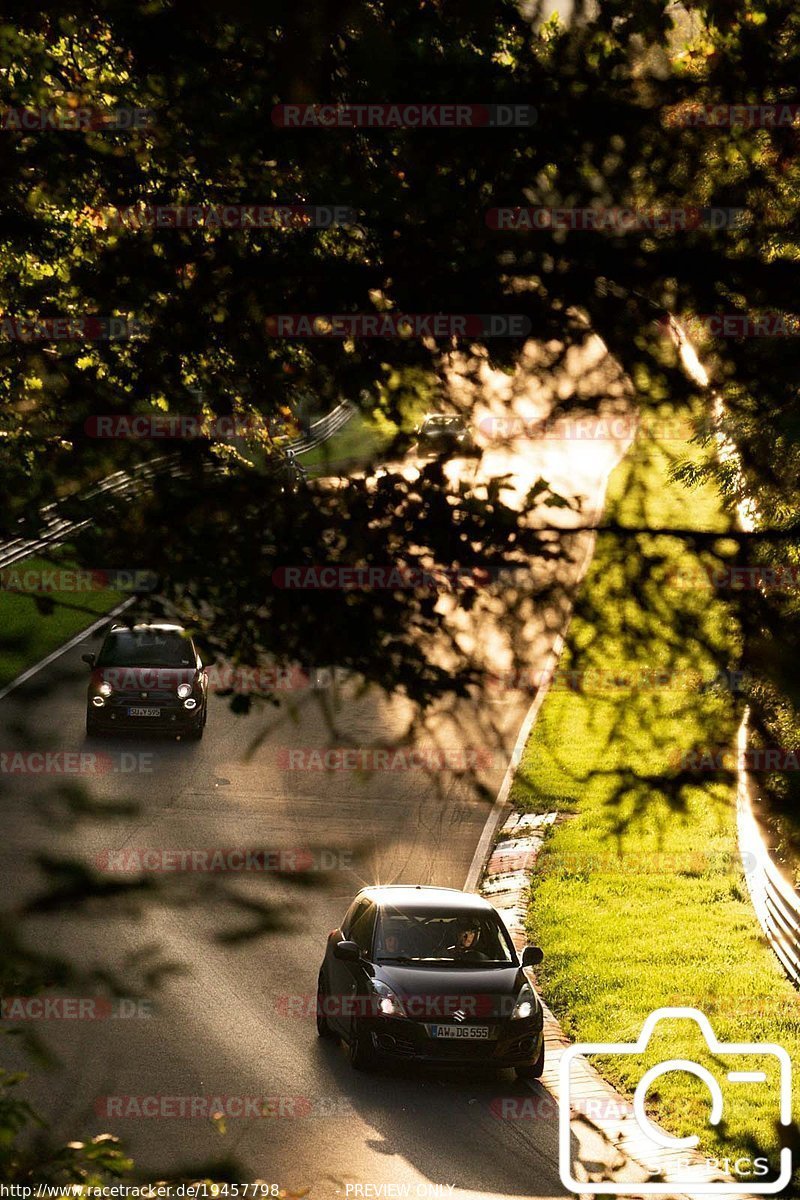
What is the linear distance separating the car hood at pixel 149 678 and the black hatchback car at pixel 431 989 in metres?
12.0

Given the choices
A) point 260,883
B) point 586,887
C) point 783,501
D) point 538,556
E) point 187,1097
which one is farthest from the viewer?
point 586,887

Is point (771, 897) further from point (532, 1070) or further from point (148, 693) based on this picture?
point (148, 693)

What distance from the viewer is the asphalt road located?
4.87 meters

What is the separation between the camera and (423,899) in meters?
15.2

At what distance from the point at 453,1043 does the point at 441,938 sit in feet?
4.22

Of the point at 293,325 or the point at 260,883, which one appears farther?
the point at 293,325

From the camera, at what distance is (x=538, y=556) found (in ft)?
18.0

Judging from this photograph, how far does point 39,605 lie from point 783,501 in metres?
3.17

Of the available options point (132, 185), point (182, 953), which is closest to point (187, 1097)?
point (182, 953)

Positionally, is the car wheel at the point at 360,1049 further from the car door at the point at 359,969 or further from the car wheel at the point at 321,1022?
the car wheel at the point at 321,1022

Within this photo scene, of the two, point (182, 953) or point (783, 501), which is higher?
point (783, 501)

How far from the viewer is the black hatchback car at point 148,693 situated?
26.4m

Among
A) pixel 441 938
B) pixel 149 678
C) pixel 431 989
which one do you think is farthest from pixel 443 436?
pixel 149 678

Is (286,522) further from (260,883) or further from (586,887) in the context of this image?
(586,887)
